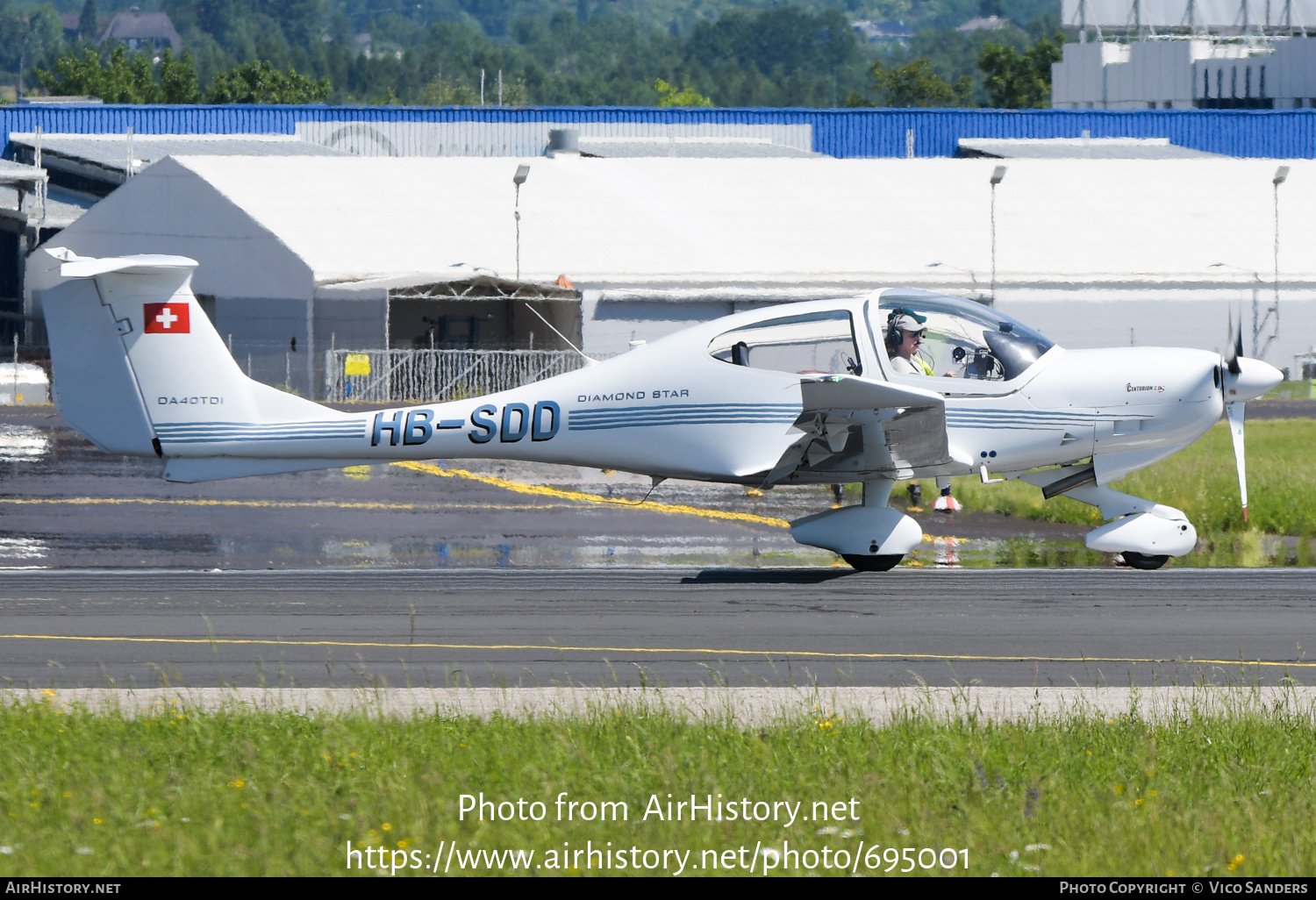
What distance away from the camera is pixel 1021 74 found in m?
108

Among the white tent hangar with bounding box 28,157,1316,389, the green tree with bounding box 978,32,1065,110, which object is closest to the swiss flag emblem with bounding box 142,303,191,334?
the white tent hangar with bounding box 28,157,1316,389

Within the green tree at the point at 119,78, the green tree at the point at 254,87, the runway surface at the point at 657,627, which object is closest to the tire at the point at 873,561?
the runway surface at the point at 657,627

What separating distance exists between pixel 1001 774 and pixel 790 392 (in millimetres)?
7263

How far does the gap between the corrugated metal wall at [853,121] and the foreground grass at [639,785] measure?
190 feet

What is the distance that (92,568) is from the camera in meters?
15.1

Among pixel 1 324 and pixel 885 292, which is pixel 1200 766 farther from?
pixel 1 324

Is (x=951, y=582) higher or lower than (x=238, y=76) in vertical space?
lower

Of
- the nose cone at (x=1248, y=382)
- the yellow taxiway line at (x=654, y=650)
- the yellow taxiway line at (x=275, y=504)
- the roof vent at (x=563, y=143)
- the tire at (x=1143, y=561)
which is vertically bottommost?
the yellow taxiway line at (x=275, y=504)

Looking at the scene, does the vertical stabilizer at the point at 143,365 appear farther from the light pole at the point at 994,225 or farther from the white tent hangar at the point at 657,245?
the light pole at the point at 994,225

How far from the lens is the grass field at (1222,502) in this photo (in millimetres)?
17328

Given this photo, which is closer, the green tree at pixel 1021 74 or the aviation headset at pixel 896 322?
the aviation headset at pixel 896 322

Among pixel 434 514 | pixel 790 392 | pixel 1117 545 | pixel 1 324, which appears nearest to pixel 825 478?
pixel 790 392

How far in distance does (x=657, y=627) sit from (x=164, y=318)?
210 inches

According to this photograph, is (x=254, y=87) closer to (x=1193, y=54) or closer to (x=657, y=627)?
(x=1193, y=54)
